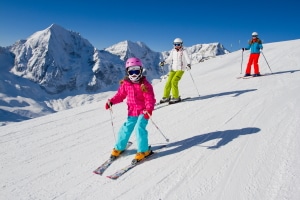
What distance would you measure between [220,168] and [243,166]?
0.37 m

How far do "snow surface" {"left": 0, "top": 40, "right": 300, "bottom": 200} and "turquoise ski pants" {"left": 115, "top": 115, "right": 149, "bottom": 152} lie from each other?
0.30 m

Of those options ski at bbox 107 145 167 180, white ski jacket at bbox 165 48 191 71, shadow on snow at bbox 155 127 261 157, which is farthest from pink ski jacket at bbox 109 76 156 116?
white ski jacket at bbox 165 48 191 71

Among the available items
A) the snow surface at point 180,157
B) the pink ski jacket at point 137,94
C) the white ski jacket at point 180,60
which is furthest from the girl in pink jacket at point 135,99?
the white ski jacket at point 180,60

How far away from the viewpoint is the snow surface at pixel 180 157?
4199 millimetres

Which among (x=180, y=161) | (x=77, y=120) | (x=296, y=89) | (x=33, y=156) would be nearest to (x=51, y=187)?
(x=33, y=156)

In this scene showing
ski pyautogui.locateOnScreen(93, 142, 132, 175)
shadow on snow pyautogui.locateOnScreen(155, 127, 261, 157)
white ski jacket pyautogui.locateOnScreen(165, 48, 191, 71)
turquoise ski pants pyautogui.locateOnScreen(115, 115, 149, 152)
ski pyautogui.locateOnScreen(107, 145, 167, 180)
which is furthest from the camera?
white ski jacket pyautogui.locateOnScreen(165, 48, 191, 71)

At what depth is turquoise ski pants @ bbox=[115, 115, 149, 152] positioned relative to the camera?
216 inches

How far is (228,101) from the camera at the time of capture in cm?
956

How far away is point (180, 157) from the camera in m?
5.38

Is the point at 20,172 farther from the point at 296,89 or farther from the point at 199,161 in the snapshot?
the point at 296,89

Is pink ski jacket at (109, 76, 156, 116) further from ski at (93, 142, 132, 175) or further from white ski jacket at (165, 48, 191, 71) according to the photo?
white ski jacket at (165, 48, 191, 71)

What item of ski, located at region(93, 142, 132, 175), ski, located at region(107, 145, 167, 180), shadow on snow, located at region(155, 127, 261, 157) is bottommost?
ski, located at region(107, 145, 167, 180)

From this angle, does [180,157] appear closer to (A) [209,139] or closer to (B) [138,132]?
(B) [138,132]

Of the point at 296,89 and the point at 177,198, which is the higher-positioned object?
the point at 296,89
